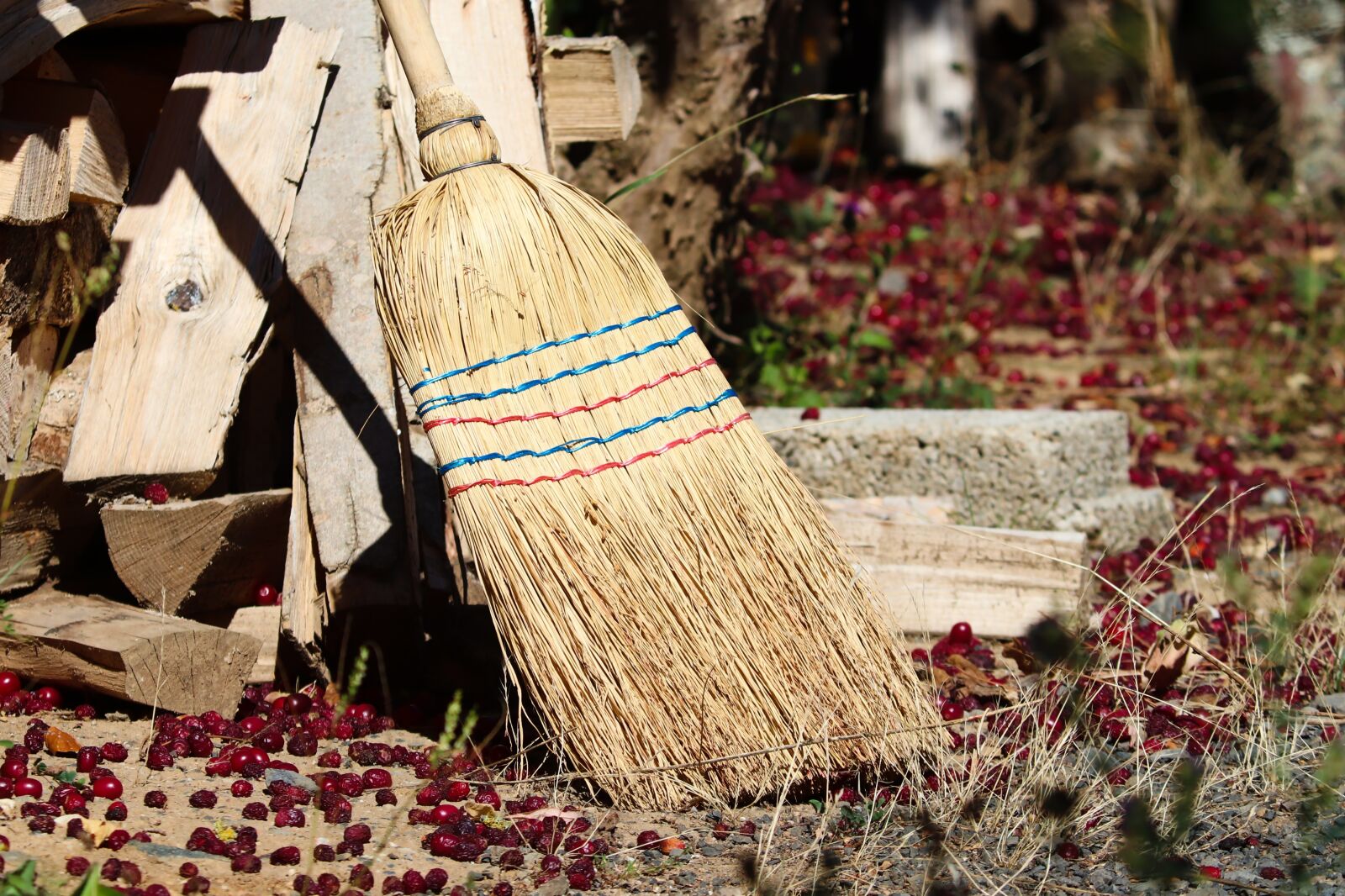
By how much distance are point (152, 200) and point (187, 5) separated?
1.43 feet

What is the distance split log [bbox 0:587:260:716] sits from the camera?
2.39 metres

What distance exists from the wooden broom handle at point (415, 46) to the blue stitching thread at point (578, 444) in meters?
0.73

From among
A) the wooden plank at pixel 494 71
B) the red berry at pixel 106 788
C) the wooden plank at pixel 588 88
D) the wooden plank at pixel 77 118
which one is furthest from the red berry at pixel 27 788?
the wooden plank at pixel 588 88

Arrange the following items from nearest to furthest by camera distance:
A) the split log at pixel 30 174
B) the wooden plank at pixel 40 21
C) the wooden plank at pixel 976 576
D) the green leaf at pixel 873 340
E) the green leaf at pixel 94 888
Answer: the green leaf at pixel 94 888 < the split log at pixel 30 174 < the wooden plank at pixel 40 21 < the wooden plank at pixel 976 576 < the green leaf at pixel 873 340

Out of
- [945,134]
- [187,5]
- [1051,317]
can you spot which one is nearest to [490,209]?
[187,5]

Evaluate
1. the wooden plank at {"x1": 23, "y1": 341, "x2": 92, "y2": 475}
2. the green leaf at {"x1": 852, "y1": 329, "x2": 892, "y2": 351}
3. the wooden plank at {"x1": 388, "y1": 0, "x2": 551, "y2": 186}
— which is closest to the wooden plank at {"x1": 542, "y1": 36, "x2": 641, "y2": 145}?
the wooden plank at {"x1": 388, "y1": 0, "x2": 551, "y2": 186}

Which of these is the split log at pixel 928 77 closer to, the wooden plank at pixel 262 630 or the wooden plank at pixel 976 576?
the wooden plank at pixel 976 576

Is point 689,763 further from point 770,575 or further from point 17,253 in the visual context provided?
point 17,253

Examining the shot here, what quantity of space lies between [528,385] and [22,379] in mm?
1104

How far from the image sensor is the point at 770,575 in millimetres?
2297

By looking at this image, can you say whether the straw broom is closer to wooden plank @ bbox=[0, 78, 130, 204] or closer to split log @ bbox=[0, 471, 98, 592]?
wooden plank @ bbox=[0, 78, 130, 204]

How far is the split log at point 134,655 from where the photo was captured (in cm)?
239

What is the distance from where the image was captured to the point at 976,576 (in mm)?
3078

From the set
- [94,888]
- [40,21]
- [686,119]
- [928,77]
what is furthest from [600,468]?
[928,77]
